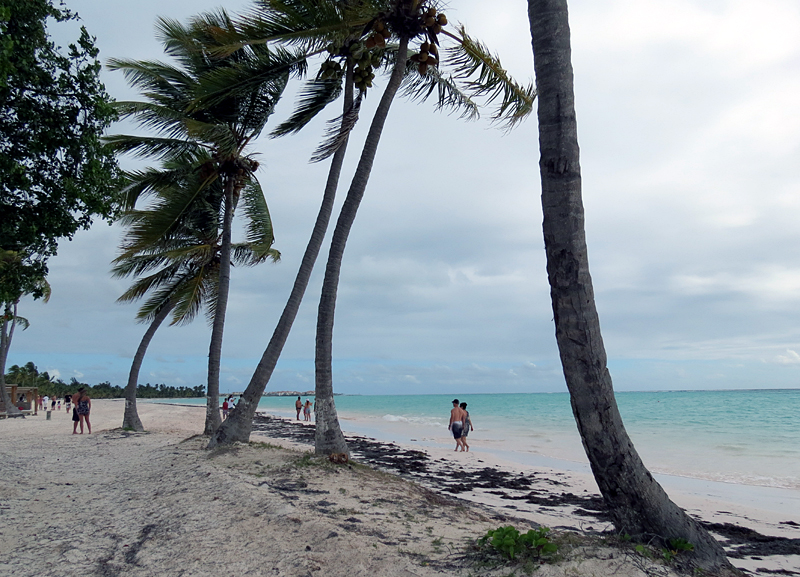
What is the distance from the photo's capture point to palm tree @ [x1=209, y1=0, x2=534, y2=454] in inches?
313

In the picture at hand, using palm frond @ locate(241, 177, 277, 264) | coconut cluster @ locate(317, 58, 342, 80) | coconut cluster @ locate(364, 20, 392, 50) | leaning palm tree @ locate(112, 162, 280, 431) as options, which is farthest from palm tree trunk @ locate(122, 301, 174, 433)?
coconut cluster @ locate(364, 20, 392, 50)

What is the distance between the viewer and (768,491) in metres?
10.6

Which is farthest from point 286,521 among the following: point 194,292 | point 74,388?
point 74,388

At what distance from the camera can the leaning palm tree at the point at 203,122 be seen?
10406 mm

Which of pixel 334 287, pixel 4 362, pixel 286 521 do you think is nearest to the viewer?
pixel 286 521

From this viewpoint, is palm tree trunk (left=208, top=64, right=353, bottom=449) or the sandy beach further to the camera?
palm tree trunk (left=208, top=64, right=353, bottom=449)

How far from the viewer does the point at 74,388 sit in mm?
70250

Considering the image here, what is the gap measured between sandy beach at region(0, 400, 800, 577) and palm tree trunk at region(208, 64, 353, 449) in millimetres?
505

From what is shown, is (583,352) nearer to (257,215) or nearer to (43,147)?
(43,147)

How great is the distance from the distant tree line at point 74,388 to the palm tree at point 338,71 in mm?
32915

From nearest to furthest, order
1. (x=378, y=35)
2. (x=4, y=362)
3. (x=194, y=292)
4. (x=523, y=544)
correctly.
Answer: (x=523, y=544)
(x=378, y=35)
(x=194, y=292)
(x=4, y=362)

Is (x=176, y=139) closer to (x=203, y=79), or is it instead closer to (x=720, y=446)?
(x=203, y=79)

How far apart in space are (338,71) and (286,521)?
7.59 m

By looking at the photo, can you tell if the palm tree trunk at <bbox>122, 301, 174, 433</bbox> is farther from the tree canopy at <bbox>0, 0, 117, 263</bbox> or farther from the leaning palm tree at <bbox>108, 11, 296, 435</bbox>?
the tree canopy at <bbox>0, 0, 117, 263</bbox>
